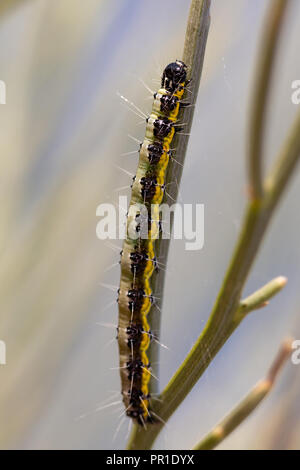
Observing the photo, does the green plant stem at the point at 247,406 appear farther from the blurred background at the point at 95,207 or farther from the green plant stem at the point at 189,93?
the blurred background at the point at 95,207

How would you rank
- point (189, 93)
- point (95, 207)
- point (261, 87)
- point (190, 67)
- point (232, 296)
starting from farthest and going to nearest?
point (95, 207) < point (189, 93) < point (190, 67) < point (232, 296) < point (261, 87)

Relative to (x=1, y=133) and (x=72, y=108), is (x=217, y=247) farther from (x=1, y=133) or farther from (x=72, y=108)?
(x=1, y=133)

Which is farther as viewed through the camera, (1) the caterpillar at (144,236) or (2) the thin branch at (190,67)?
(1) the caterpillar at (144,236)

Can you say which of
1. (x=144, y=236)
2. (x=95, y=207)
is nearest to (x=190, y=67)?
(x=144, y=236)

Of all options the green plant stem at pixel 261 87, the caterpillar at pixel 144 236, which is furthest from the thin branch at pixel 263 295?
the caterpillar at pixel 144 236

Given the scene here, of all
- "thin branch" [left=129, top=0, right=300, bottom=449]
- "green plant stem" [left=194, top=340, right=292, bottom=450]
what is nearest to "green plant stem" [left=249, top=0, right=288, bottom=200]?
"thin branch" [left=129, top=0, right=300, bottom=449]

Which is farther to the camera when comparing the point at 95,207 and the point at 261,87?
the point at 95,207

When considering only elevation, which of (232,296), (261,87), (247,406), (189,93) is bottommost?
(247,406)

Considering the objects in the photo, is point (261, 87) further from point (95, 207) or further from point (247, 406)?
point (95, 207)

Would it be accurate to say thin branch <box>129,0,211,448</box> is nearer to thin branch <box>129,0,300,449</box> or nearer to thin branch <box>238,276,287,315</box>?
thin branch <box>129,0,300,449</box>
